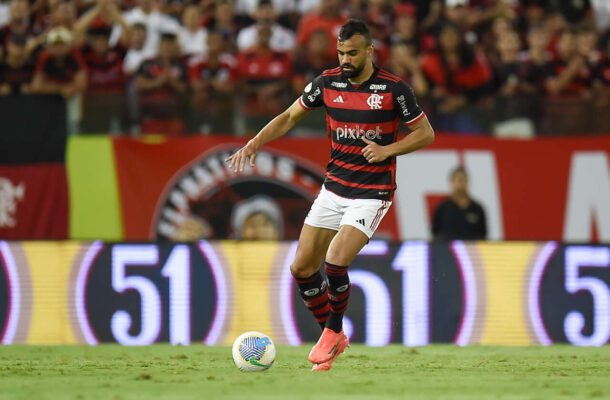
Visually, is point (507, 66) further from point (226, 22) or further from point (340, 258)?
point (340, 258)

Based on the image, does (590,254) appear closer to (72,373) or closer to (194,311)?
(194,311)

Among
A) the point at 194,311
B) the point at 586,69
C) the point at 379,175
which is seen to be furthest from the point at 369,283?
the point at 586,69

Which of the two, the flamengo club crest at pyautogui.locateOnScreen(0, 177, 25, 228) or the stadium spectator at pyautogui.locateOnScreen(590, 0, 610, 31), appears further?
the stadium spectator at pyautogui.locateOnScreen(590, 0, 610, 31)

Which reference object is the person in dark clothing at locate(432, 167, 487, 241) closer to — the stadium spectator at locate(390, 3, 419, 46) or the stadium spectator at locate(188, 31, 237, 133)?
the stadium spectator at locate(390, 3, 419, 46)

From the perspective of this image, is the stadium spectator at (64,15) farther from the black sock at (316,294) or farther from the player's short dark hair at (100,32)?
the black sock at (316,294)

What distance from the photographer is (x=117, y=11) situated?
1387 cm

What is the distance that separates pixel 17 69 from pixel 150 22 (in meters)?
2.04

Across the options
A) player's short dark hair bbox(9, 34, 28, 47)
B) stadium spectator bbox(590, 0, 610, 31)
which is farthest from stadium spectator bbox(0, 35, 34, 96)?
stadium spectator bbox(590, 0, 610, 31)

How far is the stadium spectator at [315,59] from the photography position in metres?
12.9

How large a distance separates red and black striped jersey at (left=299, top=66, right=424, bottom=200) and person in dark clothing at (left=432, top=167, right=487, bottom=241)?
4.32m

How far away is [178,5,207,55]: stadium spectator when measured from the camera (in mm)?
14039

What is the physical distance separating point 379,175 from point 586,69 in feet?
22.1

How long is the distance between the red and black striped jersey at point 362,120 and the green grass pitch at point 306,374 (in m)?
1.41

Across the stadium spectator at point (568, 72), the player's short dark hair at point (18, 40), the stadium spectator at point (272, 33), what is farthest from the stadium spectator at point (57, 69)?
the stadium spectator at point (568, 72)
